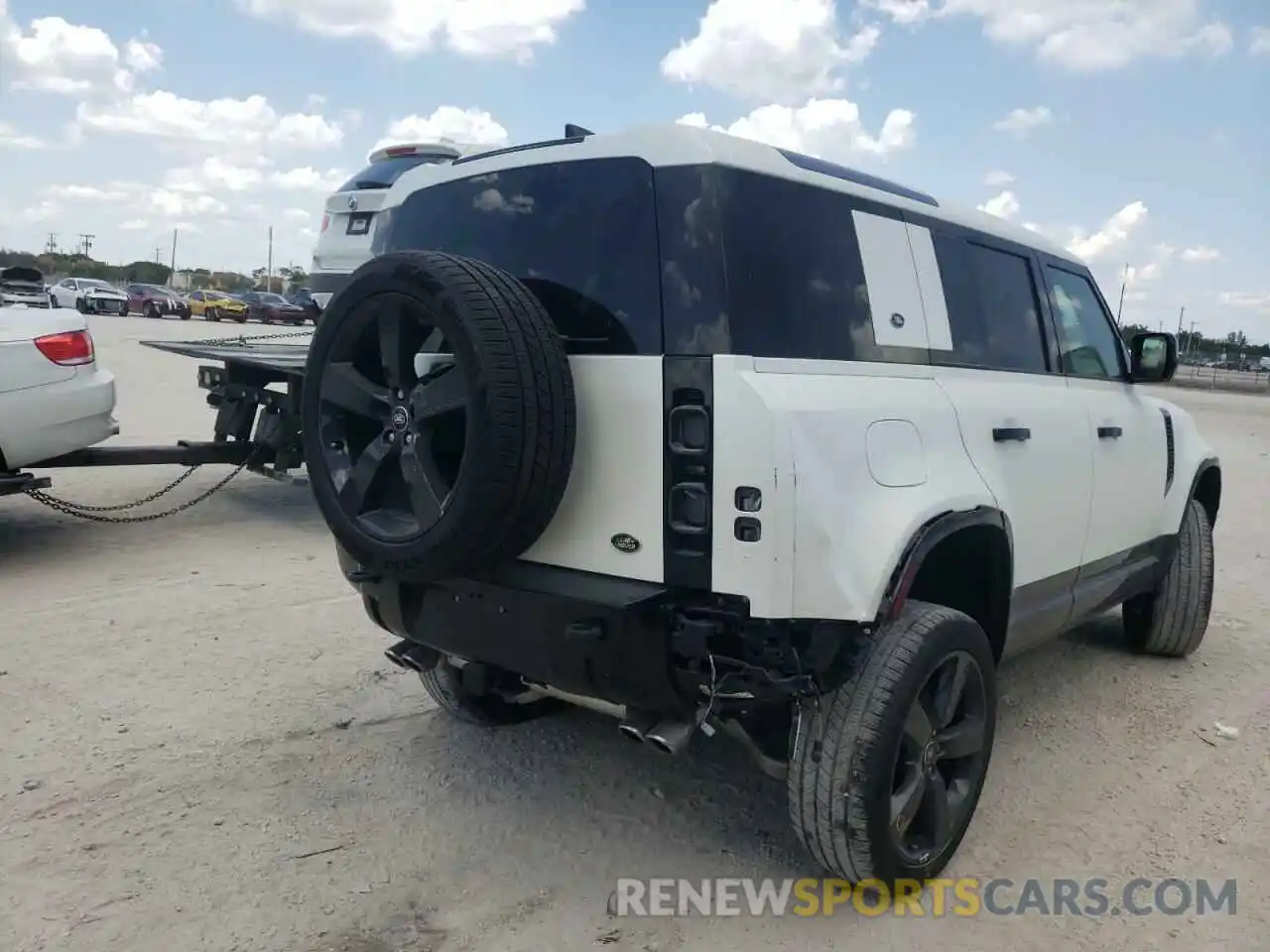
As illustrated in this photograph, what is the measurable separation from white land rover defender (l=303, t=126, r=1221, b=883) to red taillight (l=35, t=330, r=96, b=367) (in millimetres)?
3963

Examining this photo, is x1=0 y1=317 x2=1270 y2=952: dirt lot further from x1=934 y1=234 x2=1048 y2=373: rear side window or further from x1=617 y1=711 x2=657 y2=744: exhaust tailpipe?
x1=934 y1=234 x2=1048 y2=373: rear side window

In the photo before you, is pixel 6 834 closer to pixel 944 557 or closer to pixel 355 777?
pixel 355 777

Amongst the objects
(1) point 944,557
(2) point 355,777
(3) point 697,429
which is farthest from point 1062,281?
(2) point 355,777

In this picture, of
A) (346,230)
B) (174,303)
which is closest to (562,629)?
(346,230)

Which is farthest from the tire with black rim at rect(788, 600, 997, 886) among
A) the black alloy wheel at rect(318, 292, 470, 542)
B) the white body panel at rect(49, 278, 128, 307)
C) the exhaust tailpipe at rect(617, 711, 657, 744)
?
the white body panel at rect(49, 278, 128, 307)

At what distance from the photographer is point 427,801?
3588 mm

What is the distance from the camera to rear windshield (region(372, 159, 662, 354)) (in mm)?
2842

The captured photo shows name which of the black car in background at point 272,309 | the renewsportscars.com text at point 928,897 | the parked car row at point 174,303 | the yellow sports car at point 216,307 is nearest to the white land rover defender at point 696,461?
the renewsportscars.com text at point 928,897

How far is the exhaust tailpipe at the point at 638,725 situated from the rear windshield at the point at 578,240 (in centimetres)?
102

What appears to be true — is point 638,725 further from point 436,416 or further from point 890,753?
point 436,416

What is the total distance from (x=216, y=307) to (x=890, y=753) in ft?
151

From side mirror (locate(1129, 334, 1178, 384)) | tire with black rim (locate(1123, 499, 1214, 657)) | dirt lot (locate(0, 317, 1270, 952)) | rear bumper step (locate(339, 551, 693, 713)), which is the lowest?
dirt lot (locate(0, 317, 1270, 952))

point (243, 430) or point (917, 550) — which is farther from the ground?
point (243, 430)

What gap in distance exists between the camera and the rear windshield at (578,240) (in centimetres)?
284
